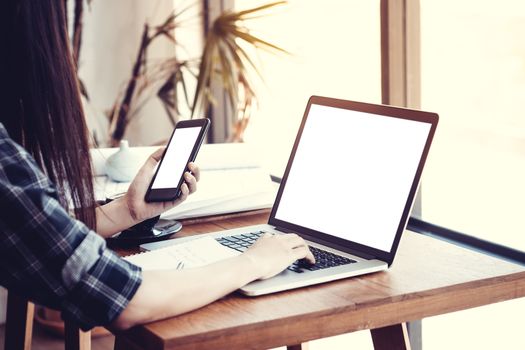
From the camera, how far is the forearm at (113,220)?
1.47 metres

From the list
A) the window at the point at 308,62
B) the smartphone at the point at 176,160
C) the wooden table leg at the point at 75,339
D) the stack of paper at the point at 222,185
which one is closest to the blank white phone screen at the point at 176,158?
the smartphone at the point at 176,160

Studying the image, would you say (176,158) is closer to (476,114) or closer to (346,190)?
(346,190)

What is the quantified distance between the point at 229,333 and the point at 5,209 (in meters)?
0.32

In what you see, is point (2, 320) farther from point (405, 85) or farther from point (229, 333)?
point (229, 333)

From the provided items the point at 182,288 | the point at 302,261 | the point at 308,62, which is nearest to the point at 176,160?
the point at 302,261

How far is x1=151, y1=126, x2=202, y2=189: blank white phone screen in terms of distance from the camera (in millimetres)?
1495

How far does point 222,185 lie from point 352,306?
30.5 inches

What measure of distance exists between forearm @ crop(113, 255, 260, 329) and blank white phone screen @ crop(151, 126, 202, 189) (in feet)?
1.37

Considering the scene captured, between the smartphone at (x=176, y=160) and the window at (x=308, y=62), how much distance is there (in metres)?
0.61

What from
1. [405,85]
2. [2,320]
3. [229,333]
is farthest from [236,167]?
[2,320]

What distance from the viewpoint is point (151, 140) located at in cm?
404

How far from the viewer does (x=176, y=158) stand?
1520 millimetres

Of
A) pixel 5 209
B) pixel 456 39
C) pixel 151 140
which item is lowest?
pixel 151 140

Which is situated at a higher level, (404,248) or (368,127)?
(368,127)
